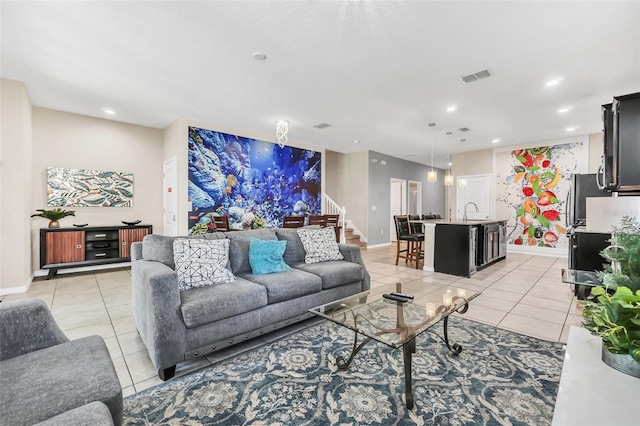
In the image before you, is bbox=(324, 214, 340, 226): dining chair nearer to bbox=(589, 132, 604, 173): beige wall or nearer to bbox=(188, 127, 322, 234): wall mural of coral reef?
bbox=(188, 127, 322, 234): wall mural of coral reef

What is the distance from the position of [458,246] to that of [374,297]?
306cm

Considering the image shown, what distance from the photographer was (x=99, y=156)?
216 inches

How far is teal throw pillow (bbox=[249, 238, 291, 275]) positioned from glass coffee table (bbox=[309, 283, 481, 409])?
0.92m

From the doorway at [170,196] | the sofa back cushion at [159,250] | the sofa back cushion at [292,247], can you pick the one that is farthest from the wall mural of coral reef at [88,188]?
the sofa back cushion at [292,247]

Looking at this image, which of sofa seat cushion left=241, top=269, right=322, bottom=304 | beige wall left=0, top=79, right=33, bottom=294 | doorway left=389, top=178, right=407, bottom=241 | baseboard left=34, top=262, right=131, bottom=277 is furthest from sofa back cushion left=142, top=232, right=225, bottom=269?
doorway left=389, top=178, right=407, bottom=241

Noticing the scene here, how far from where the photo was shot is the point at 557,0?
2.28 meters

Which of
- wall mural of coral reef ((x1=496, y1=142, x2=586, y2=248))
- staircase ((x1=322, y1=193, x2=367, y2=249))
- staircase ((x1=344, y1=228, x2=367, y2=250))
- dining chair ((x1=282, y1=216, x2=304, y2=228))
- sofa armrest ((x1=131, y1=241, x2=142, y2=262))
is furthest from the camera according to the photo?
staircase ((x1=344, y1=228, x2=367, y2=250))

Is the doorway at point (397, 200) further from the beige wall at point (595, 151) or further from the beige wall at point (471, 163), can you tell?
the beige wall at point (595, 151)

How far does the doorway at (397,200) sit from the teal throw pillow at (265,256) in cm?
678

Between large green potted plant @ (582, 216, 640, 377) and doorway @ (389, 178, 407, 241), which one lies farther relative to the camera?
doorway @ (389, 178, 407, 241)

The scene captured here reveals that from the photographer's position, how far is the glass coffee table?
166 centimetres

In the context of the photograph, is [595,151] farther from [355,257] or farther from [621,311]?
[621,311]

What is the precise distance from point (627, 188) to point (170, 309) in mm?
3266

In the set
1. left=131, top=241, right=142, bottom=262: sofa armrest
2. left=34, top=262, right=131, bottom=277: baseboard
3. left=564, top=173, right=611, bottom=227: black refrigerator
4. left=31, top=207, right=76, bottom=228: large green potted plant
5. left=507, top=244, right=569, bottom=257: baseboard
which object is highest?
left=564, top=173, right=611, bottom=227: black refrigerator
